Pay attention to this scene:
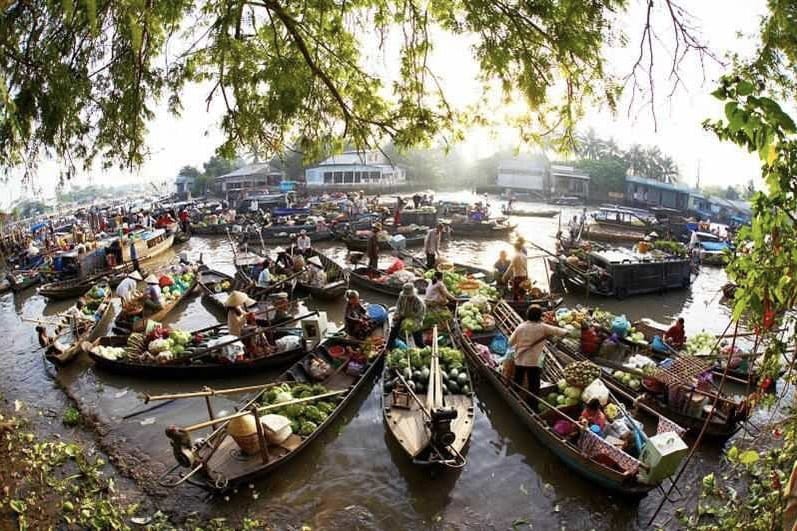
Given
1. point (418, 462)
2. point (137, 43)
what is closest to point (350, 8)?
point (137, 43)

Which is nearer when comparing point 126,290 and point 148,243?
point 126,290

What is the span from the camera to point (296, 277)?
15.5 metres

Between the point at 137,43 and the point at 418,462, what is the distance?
5.65m

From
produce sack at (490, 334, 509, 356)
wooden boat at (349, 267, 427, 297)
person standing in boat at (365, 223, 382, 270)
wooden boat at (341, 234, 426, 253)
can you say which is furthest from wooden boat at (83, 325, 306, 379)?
wooden boat at (341, 234, 426, 253)

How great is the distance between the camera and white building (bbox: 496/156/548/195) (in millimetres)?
50219

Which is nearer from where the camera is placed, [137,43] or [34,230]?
[137,43]

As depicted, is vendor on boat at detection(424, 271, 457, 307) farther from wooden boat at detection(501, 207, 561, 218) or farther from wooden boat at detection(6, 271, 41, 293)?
wooden boat at detection(501, 207, 561, 218)

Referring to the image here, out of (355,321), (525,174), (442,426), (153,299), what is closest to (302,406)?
(442,426)

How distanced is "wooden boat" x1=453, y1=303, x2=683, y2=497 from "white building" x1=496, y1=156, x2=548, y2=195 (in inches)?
1692

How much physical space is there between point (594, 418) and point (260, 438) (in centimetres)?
470

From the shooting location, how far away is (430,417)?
275 inches

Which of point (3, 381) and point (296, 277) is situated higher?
point (296, 277)

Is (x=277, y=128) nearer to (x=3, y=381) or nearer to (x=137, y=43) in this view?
(x=137, y=43)

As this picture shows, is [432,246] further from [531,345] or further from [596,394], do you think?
[596,394]
